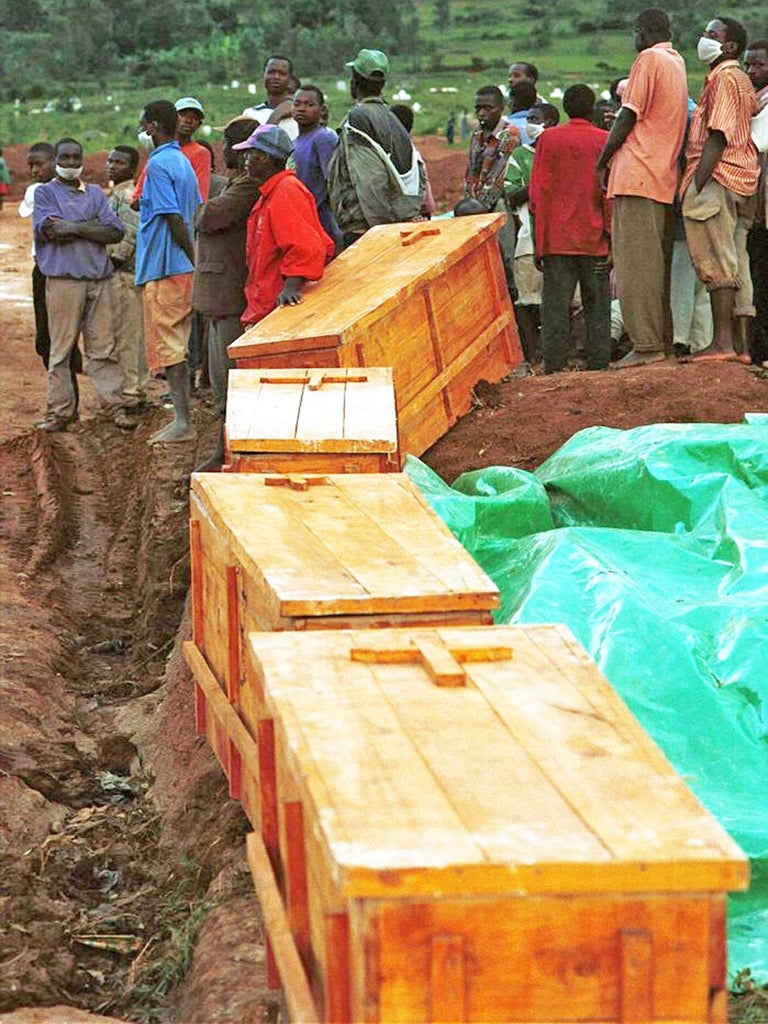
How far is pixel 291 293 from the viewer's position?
310 inches

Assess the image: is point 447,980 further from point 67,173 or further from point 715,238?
point 67,173

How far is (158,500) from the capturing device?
9.13 meters

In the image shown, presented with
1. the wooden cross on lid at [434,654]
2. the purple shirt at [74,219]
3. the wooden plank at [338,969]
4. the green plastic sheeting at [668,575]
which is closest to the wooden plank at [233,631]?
the green plastic sheeting at [668,575]

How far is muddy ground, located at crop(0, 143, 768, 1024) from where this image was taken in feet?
15.5

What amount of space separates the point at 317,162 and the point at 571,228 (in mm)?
1512

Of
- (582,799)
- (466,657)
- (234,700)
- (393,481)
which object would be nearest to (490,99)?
(393,481)

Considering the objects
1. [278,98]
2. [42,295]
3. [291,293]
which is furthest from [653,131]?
[42,295]

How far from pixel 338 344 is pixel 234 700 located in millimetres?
2438

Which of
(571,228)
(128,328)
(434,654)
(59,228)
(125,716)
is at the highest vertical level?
(434,654)

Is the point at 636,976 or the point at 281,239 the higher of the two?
the point at 281,239

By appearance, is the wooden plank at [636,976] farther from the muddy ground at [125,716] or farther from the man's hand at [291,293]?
the man's hand at [291,293]

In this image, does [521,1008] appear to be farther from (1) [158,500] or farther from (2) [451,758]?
(1) [158,500]

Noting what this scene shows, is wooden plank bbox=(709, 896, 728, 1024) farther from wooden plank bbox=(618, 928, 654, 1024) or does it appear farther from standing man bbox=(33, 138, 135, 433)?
standing man bbox=(33, 138, 135, 433)

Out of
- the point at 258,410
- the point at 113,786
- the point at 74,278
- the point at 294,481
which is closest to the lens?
the point at 294,481
